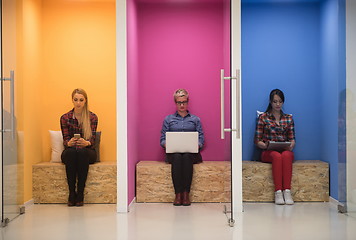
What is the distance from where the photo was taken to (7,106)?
471cm

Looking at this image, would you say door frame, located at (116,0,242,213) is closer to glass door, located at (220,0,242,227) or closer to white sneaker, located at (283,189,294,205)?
glass door, located at (220,0,242,227)

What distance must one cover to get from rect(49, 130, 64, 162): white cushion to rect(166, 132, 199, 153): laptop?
1.37 meters

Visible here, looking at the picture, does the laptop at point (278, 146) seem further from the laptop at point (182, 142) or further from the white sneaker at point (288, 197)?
the laptop at point (182, 142)

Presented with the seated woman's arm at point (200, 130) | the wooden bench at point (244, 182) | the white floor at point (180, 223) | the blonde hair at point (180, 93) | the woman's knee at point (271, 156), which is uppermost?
the blonde hair at point (180, 93)

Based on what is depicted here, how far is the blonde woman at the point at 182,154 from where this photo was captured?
573 cm

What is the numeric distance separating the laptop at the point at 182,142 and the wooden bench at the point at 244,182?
23cm

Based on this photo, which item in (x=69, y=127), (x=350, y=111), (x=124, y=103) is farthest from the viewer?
(x=69, y=127)

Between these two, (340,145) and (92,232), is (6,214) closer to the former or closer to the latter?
(92,232)

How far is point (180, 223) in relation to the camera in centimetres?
474

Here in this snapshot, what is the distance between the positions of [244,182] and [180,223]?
1.33 m

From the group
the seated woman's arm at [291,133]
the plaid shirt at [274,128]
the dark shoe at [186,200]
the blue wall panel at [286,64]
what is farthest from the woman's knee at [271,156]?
the dark shoe at [186,200]

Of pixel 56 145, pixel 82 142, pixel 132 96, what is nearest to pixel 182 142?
pixel 132 96

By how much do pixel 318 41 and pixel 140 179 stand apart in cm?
289

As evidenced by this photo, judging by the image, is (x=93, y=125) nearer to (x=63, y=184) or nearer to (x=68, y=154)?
(x=68, y=154)
